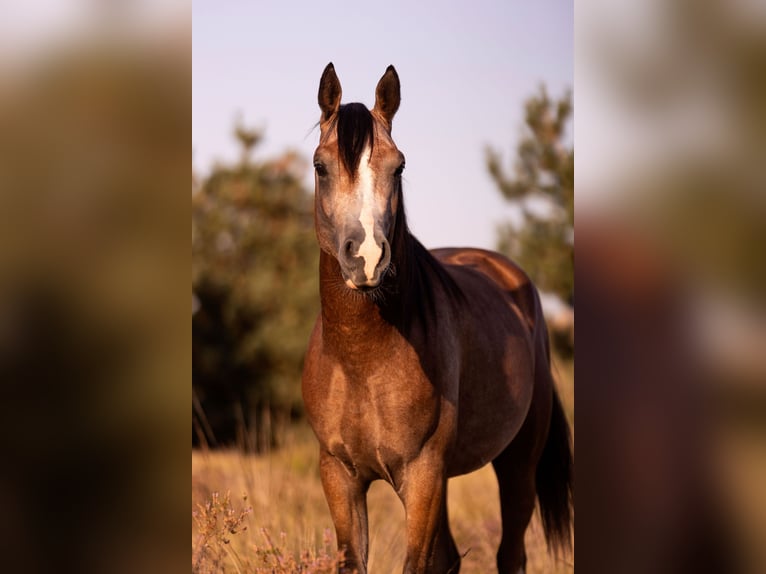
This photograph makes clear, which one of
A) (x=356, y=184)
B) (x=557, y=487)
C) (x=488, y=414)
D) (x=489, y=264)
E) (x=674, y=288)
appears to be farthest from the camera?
(x=489, y=264)

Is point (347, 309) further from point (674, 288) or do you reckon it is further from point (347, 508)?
point (674, 288)

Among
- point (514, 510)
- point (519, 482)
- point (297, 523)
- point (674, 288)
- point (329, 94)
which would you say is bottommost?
point (297, 523)

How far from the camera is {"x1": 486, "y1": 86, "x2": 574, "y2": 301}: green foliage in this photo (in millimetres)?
10547

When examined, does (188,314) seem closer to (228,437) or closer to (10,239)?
(10,239)

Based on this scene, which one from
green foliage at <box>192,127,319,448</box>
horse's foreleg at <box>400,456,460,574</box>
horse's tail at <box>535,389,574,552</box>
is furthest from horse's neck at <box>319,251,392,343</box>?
green foliage at <box>192,127,319,448</box>

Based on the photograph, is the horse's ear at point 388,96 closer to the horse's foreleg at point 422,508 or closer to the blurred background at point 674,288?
the horse's foreleg at point 422,508

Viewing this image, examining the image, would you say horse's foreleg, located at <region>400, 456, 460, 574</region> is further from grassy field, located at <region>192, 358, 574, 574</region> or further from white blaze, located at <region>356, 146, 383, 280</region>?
white blaze, located at <region>356, 146, 383, 280</region>

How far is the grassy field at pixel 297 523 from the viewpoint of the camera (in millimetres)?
3463

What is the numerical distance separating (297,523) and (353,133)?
9.76ft

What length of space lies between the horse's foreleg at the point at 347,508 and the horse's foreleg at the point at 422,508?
8.0 inches

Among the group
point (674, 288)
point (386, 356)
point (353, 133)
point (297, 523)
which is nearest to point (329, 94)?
point (353, 133)

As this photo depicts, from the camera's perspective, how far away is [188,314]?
1185mm

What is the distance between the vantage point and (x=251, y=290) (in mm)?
11180

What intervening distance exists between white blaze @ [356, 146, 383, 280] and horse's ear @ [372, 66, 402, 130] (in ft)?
1.42
